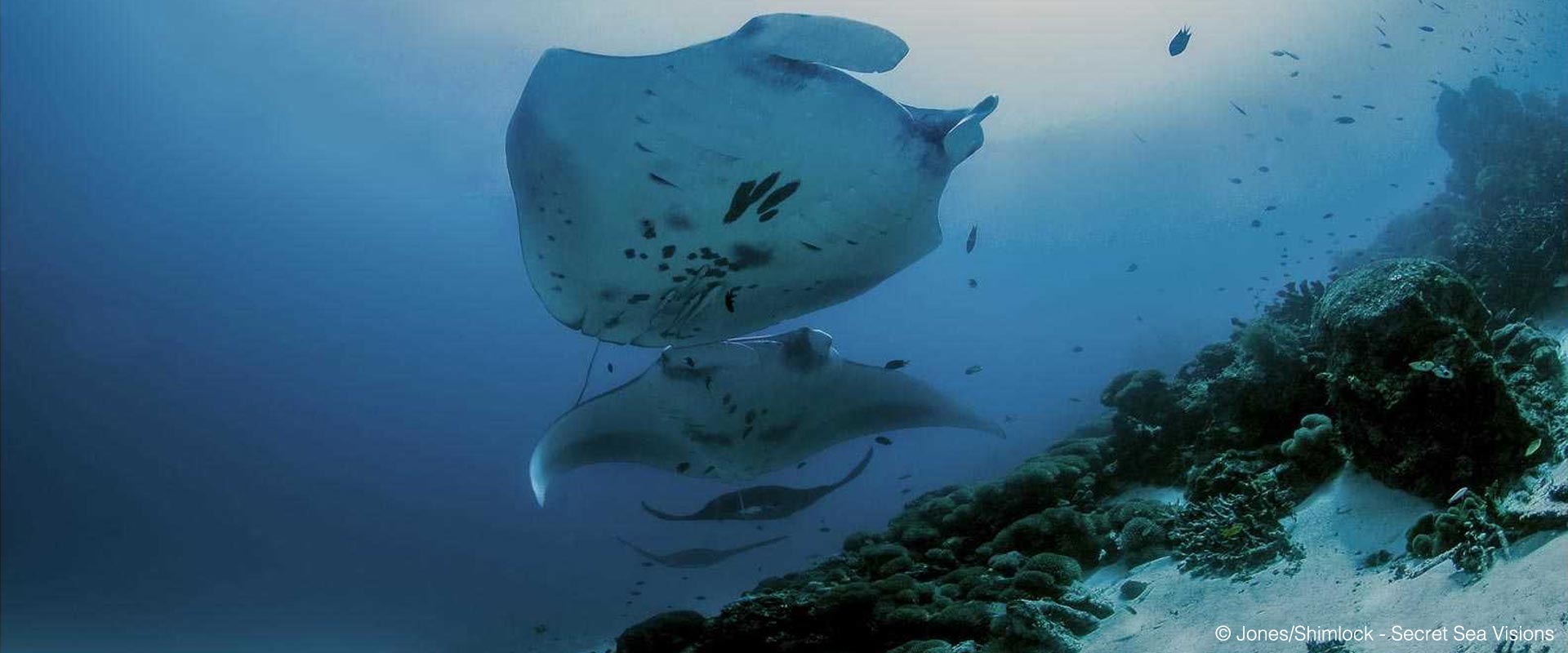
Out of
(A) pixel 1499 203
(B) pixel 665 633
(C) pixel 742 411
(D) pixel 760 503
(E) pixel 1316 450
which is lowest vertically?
(E) pixel 1316 450

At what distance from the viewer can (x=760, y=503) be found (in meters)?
6.46

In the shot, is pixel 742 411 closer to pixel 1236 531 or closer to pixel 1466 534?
pixel 1236 531

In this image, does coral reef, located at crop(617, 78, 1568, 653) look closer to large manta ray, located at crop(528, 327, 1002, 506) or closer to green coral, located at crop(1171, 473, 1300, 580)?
green coral, located at crop(1171, 473, 1300, 580)

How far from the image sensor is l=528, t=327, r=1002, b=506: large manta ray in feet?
16.0

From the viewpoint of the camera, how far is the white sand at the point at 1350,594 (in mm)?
2391

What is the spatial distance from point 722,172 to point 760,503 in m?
4.08

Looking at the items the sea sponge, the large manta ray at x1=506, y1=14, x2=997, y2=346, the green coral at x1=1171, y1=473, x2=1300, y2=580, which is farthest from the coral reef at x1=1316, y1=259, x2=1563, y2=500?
the large manta ray at x1=506, y1=14, x2=997, y2=346

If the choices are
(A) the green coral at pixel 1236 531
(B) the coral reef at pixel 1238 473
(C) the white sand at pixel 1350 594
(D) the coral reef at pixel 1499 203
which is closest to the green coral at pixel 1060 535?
(B) the coral reef at pixel 1238 473

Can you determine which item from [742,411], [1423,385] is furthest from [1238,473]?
[742,411]

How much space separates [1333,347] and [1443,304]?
57cm

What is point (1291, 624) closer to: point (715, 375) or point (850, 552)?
point (715, 375)

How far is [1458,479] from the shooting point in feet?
11.2

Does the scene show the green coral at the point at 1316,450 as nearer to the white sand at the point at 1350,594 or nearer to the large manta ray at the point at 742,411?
the white sand at the point at 1350,594

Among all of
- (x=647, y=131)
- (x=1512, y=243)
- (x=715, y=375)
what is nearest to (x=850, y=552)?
(x=715, y=375)
